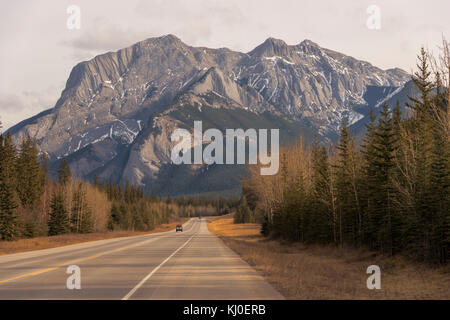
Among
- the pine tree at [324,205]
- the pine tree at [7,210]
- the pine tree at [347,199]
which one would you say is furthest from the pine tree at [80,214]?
the pine tree at [347,199]

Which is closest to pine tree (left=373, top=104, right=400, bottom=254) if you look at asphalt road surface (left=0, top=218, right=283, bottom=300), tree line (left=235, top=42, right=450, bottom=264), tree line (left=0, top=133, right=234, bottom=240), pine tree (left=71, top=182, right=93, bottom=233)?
tree line (left=235, top=42, right=450, bottom=264)

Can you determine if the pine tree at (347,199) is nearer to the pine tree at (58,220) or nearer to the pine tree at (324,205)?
the pine tree at (324,205)

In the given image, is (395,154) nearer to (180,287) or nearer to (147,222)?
(180,287)

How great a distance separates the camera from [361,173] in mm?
38000

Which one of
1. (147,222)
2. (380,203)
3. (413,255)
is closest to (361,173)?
(380,203)

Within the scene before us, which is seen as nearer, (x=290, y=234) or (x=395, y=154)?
(x=395, y=154)

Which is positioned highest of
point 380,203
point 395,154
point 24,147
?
point 24,147

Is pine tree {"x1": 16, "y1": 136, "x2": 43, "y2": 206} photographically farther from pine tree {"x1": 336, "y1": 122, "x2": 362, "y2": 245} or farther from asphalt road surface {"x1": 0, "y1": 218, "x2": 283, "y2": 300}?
asphalt road surface {"x1": 0, "y1": 218, "x2": 283, "y2": 300}

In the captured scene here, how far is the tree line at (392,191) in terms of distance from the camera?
2173 centimetres
